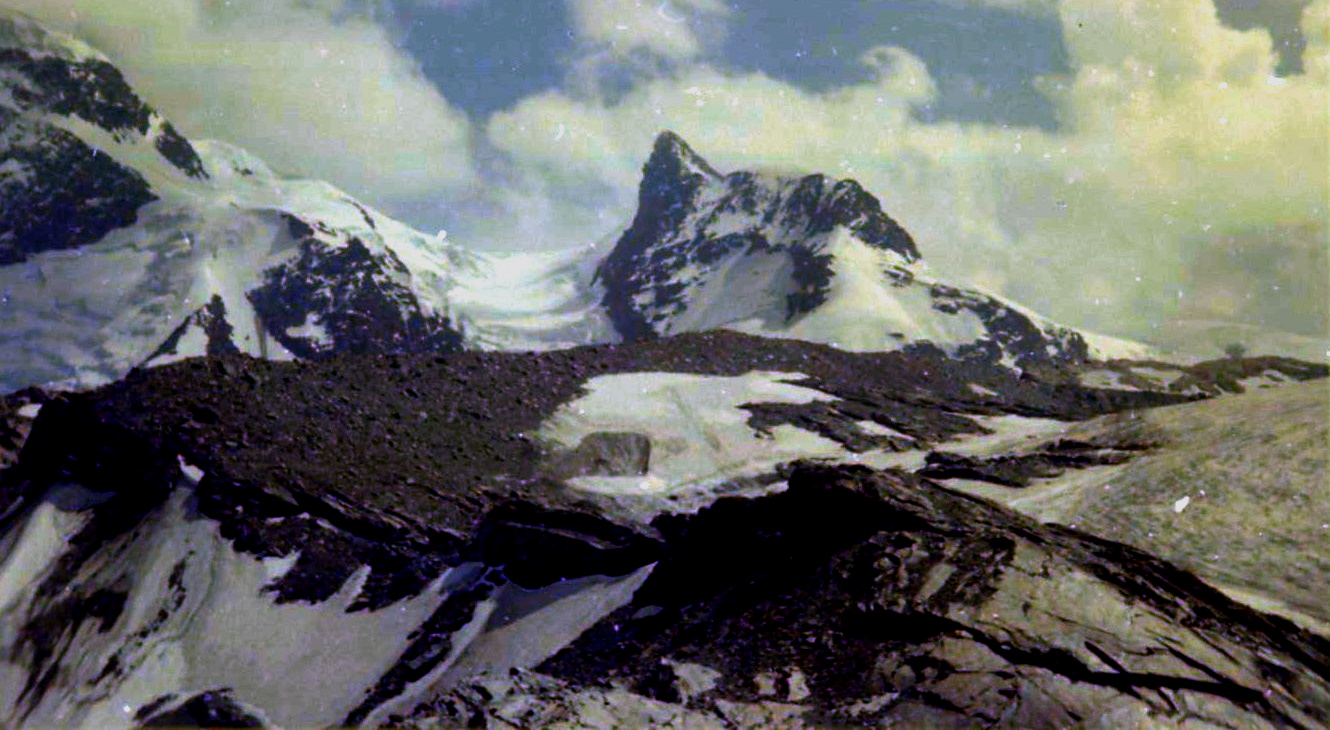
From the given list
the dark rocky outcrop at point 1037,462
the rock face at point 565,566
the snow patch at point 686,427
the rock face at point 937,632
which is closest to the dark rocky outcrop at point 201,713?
the rock face at point 565,566

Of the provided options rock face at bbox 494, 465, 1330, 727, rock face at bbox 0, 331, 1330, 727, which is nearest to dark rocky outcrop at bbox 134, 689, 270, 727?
rock face at bbox 0, 331, 1330, 727

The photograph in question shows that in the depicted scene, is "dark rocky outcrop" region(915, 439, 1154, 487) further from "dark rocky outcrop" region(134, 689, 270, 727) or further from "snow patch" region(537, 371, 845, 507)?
"dark rocky outcrop" region(134, 689, 270, 727)

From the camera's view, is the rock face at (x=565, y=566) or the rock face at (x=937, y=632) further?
the rock face at (x=565, y=566)

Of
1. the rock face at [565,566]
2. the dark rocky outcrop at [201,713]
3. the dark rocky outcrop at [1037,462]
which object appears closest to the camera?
the rock face at [565,566]

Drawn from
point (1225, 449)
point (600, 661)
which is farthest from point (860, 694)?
point (1225, 449)

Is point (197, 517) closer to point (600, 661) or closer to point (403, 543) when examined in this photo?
point (403, 543)

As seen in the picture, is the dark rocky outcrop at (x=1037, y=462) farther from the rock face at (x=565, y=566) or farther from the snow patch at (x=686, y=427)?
the snow patch at (x=686, y=427)

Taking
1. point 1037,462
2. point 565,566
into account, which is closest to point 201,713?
point 565,566

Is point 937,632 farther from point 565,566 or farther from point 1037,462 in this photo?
point 565,566
